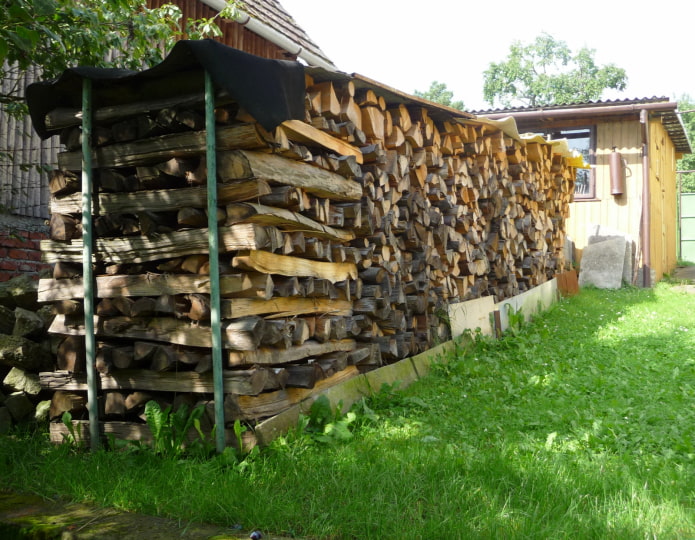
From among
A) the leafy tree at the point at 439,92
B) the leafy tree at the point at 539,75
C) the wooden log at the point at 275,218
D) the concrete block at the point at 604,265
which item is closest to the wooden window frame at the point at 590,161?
the concrete block at the point at 604,265

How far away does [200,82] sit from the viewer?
372 cm

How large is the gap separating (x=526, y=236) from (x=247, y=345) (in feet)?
21.6

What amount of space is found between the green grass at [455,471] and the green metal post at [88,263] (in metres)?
0.26

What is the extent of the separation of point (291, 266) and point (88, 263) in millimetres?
1176

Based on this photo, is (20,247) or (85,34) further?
(20,247)

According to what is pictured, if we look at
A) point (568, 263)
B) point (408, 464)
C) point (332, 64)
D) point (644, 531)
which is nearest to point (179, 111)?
point (408, 464)

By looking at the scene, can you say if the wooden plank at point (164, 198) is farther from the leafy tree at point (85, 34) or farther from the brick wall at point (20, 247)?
the brick wall at point (20, 247)

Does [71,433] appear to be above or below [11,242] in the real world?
below

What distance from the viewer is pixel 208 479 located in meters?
3.30

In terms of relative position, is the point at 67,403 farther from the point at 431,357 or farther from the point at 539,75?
the point at 539,75

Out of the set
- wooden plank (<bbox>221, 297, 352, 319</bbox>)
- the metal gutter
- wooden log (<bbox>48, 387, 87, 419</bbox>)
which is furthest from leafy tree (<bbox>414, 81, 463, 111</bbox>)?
wooden log (<bbox>48, 387, 87, 419</bbox>)

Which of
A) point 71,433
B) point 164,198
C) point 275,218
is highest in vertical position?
point 164,198

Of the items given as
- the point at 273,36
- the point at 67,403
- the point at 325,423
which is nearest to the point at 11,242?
the point at 67,403

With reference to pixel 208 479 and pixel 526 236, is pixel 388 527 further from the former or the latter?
pixel 526 236
